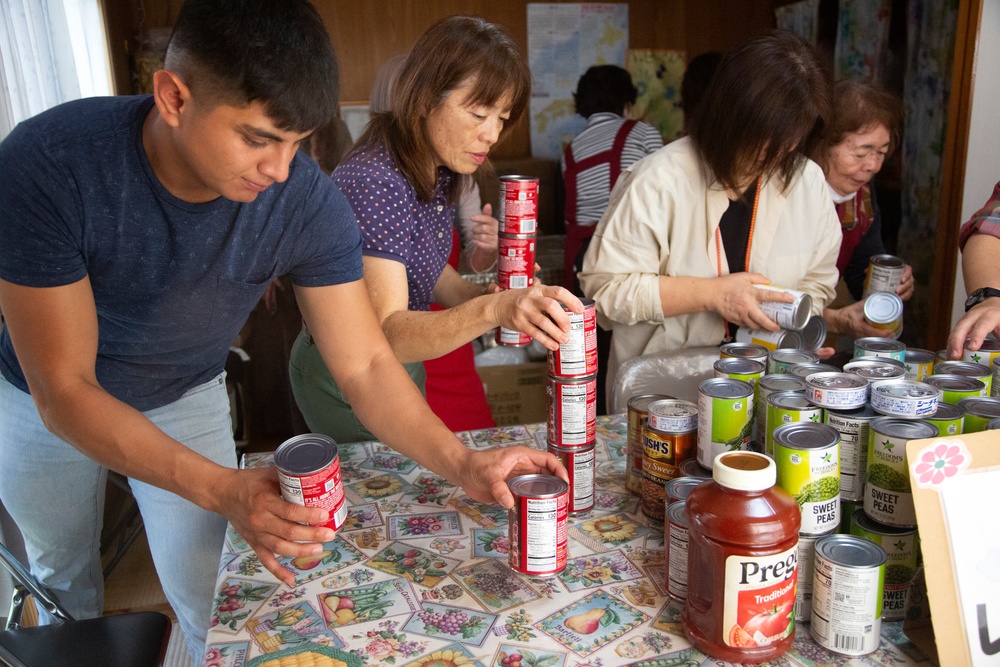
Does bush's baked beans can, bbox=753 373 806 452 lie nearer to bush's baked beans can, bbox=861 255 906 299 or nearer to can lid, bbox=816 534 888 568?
can lid, bbox=816 534 888 568

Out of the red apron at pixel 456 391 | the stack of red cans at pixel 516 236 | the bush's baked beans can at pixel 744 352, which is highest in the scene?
the stack of red cans at pixel 516 236

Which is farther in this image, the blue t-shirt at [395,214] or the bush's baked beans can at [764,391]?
the blue t-shirt at [395,214]

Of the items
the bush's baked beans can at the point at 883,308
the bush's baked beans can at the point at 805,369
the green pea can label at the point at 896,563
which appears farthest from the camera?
the bush's baked beans can at the point at 883,308

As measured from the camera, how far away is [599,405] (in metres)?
2.64

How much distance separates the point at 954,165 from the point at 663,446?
1.93 m

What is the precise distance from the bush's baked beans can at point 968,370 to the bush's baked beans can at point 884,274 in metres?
0.69

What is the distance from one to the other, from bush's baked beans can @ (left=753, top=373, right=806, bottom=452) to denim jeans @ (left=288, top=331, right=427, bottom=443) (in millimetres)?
854

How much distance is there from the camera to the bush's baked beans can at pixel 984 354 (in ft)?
4.35

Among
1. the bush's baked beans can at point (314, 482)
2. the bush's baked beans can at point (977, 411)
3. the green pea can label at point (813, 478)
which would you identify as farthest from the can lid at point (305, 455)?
the bush's baked beans can at point (977, 411)

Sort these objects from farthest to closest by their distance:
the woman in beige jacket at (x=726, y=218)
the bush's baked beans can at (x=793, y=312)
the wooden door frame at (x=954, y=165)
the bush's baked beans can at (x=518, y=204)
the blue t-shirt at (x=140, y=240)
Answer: the wooden door frame at (x=954, y=165) < the woman in beige jacket at (x=726, y=218) < the bush's baked beans can at (x=793, y=312) < the bush's baked beans can at (x=518, y=204) < the blue t-shirt at (x=140, y=240)

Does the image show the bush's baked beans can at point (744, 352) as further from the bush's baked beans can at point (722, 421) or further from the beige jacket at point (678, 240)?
the beige jacket at point (678, 240)

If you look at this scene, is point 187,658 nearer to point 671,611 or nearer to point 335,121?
point 671,611

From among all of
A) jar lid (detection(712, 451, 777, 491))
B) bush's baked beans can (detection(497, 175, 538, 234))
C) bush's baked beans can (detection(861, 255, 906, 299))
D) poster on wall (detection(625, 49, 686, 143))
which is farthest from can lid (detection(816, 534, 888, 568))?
poster on wall (detection(625, 49, 686, 143))

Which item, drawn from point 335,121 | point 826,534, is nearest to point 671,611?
point 826,534
